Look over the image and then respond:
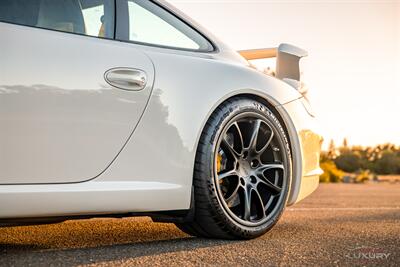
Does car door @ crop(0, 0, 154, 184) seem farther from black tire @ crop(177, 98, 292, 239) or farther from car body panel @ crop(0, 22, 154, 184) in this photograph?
black tire @ crop(177, 98, 292, 239)

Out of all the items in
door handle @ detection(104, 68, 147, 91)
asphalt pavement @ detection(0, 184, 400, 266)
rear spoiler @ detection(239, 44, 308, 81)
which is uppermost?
rear spoiler @ detection(239, 44, 308, 81)

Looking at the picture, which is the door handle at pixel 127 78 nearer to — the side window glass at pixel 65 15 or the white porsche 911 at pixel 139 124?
the white porsche 911 at pixel 139 124

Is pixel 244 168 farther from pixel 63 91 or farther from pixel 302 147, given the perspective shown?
pixel 63 91

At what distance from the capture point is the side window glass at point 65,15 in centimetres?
309

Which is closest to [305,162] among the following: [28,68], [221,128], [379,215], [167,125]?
[221,128]

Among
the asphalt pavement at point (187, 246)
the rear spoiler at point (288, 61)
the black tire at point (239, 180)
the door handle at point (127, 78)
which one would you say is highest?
the rear spoiler at point (288, 61)

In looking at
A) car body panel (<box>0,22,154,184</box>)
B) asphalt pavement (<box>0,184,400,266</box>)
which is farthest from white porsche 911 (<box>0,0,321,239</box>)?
asphalt pavement (<box>0,184,400,266</box>)

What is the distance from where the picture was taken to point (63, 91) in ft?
9.96

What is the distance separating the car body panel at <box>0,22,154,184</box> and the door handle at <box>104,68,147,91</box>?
3 centimetres

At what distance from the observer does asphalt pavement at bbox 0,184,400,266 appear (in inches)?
117

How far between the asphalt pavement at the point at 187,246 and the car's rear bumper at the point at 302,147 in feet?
0.91

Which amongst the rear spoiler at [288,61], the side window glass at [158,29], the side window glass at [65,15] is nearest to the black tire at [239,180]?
the side window glass at [158,29]

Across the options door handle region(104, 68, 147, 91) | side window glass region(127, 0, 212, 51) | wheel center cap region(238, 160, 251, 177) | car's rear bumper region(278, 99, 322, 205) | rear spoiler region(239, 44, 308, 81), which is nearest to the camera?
door handle region(104, 68, 147, 91)

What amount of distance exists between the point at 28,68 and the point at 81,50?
0.32 metres
